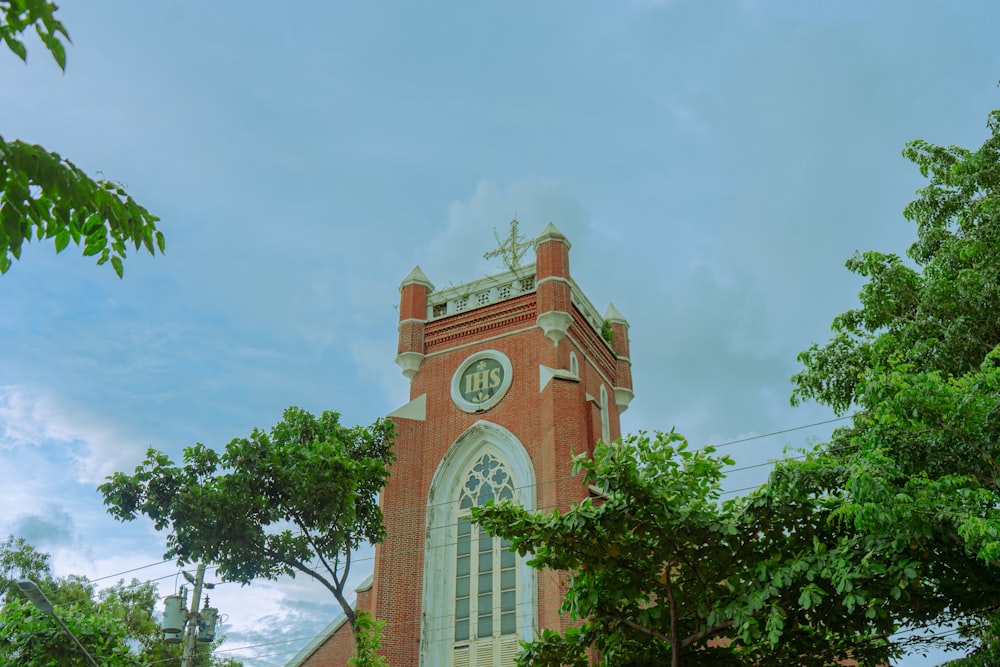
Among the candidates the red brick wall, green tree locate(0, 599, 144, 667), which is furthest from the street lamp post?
the red brick wall

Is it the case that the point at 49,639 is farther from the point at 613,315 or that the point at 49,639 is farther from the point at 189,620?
the point at 613,315

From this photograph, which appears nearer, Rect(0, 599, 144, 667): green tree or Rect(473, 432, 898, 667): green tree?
Rect(473, 432, 898, 667): green tree

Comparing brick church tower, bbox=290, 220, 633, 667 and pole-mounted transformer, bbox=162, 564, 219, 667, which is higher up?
brick church tower, bbox=290, 220, 633, 667

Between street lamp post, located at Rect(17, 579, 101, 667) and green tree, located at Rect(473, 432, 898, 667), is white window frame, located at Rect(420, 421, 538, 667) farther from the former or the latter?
street lamp post, located at Rect(17, 579, 101, 667)

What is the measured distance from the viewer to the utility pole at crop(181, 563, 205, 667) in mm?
16747

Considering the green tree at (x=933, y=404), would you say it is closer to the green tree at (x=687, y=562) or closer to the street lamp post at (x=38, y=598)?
the green tree at (x=687, y=562)

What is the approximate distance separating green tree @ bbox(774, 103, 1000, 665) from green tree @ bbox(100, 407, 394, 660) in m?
9.12

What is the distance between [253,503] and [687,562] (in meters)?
8.92

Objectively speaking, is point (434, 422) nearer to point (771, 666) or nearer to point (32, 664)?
point (32, 664)

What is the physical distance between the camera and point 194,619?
17484 millimetres

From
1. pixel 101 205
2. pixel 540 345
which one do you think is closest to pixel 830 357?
pixel 540 345

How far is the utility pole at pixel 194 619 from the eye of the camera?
54.9 feet

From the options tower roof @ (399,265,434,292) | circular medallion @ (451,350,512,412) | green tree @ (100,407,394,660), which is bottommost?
green tree @ (100,407,394,660)

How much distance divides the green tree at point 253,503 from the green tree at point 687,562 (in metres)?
5.35
